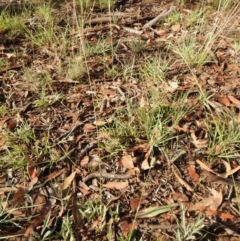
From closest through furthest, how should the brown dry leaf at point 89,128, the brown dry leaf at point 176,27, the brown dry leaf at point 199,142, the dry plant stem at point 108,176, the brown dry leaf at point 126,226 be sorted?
1. the brown dry leaf at point 126,226
2. the dry plant stem at point 108,176
3. the brown dry leaf at point 199,142
4. the brown dry leaf at point 89,128
5. the brown dry leaf at point 176,27

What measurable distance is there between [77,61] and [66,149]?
2.33 ft

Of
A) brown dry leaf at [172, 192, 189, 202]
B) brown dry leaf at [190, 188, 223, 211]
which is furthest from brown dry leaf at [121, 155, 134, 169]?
brown dry leaf at [190, 188, 223, 211]

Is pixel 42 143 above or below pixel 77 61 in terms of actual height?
below

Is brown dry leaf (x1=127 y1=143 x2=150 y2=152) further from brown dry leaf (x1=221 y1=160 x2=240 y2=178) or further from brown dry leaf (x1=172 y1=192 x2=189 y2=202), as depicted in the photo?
brown dry leaf (x1=221 y1=160 x2=240 y2=178)

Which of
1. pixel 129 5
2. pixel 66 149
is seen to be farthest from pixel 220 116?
pixel 129 5

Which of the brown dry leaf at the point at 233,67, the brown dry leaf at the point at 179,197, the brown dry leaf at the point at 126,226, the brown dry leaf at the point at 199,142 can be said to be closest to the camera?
the brown dry leaf at the point at 126,226

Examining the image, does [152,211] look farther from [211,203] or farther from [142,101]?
[142,101]

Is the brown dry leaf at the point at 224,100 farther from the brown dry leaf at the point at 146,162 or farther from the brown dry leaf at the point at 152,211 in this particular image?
the brown dry leaf at the point at 152,211

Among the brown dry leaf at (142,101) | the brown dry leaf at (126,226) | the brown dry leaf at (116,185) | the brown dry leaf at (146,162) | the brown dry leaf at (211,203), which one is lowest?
the brown dry leaf at (126,226)

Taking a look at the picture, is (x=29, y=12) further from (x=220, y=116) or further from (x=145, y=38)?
(x=220, y=116)

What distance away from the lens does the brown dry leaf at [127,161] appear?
5.66ft

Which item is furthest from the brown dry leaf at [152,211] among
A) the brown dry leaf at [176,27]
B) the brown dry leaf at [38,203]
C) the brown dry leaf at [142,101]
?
the brown dry leaf at [176,27]

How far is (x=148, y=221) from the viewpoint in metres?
1.50

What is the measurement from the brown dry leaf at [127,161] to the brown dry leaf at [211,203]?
0.38m
